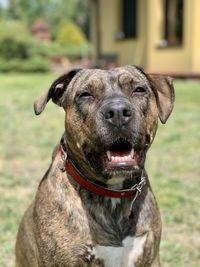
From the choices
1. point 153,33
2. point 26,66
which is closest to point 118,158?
point 153,33

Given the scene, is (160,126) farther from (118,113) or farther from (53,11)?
(53,11)

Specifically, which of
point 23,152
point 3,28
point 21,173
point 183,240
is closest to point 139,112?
point 183,240

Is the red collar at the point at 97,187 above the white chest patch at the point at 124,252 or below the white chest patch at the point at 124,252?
above

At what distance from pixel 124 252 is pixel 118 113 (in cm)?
91

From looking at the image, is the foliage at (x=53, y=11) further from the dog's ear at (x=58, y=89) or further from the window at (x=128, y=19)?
the dog's ear at (x=58, y=89)

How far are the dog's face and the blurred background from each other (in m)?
1.71

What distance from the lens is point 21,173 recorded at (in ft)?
23.6

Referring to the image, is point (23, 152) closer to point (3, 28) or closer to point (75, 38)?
point (3, 28)

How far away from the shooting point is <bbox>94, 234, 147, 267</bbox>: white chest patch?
11.0 feet

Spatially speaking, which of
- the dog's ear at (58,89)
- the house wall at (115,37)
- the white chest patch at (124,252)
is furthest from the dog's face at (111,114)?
the house wall at (115,37)

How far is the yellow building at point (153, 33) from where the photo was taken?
1625cm

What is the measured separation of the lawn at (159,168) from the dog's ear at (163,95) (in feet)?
5.37

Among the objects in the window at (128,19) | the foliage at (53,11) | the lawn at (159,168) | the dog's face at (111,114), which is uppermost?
the dog's face at (111,114)

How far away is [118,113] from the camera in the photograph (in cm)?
312
